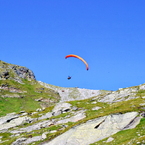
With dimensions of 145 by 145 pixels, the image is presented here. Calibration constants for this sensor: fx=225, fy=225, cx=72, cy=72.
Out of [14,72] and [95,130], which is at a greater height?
[14,72]

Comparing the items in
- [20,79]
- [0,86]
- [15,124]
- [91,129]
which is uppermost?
[20,79]

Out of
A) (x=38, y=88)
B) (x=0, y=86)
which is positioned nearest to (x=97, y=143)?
(x=0, y=86)

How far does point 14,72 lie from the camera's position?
574 feet

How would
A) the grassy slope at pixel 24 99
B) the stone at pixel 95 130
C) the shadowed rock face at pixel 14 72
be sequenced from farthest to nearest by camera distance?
the shadowed rock face at pixel 14 72 → the grassy slope at pixel 24 99 → the stone at pixel 95 130

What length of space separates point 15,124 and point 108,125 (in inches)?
1414

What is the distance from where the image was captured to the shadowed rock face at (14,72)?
16212 centimetres

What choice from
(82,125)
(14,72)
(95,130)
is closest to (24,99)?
(14,72)

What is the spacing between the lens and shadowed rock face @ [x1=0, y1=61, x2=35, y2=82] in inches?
6383

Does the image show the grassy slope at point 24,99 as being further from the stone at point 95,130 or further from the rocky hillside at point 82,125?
the stone at point 95,130

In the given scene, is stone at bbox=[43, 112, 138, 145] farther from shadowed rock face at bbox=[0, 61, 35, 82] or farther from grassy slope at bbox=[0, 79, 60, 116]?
shadowed rock face at bbox=[0, 61, 35, 82]

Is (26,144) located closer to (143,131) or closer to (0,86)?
(143,131)

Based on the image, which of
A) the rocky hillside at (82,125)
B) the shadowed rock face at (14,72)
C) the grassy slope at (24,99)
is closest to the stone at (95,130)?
the rocky hillside at (82,125)

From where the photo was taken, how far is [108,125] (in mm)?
40031

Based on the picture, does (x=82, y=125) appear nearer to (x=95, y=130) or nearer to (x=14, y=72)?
(x=95, y=130)
